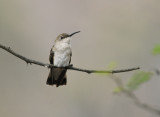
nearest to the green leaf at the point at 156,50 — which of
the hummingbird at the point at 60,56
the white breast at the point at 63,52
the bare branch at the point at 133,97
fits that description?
the bare branch at the point at 133,97

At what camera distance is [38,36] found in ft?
127

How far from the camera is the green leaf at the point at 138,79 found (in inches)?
154

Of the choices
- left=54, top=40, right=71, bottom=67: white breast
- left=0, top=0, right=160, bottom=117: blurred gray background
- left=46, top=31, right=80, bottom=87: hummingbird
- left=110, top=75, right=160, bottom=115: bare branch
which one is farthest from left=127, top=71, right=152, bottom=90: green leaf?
left=0, top=0, right=160, bottom=117: blurred gray background

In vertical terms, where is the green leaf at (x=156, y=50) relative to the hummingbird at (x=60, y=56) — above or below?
above

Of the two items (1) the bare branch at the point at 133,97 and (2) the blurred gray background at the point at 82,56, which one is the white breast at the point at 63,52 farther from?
(2) the blurred gray background at the point at 82,56

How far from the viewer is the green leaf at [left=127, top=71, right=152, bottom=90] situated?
392 cm

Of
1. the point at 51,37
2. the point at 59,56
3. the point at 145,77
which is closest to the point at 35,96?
the point at 51,37

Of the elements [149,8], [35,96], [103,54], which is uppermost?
[149,8]

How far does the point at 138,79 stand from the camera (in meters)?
3.97

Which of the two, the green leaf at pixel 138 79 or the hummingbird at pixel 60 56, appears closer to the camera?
the green leaf at pixel 138 79

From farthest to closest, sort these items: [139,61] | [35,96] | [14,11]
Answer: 1. [14,11]
2. [35,96]
3. [139,61]

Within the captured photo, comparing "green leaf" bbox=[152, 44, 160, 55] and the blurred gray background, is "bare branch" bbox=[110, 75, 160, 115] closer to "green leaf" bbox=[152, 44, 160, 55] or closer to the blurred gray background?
"green leaf" bbox=[152, 44, 160, 55]

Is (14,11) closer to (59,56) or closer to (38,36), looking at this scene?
(38,36)

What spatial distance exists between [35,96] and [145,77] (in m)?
31.3
